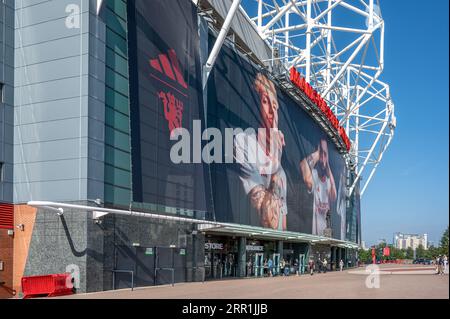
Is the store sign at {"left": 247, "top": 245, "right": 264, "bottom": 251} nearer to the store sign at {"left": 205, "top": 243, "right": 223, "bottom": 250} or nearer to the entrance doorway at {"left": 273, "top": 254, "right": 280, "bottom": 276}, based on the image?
the entrance doorway at {"left": 273, "top": 254, "right": 280, "bottom": 276}

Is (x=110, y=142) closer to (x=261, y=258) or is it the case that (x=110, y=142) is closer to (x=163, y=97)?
(x=163, y=97)

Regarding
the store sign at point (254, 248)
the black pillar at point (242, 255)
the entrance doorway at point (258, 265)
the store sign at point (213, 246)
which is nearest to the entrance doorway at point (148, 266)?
the store sign at point (213, 246)

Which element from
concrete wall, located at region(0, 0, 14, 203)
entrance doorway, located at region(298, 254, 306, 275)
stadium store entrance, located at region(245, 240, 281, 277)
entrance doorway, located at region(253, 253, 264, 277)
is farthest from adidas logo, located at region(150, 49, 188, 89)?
entrance doorway, located at region(298, 254, 306, 275)

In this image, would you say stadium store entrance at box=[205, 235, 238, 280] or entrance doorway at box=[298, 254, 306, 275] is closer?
stadium store entrance at box=[205, 235, 238, 280]

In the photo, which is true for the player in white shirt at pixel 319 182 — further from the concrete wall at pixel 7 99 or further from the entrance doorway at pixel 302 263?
the concrete wall at pixel 7 99

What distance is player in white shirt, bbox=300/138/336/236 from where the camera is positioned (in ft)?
183

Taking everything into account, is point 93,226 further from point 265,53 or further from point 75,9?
point 265,53

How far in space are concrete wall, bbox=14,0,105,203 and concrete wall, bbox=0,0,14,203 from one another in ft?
0.78

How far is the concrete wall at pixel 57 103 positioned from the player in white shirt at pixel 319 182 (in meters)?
31.8

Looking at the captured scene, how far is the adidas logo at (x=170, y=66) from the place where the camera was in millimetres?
27966

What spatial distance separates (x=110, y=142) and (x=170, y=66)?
21.3 ft

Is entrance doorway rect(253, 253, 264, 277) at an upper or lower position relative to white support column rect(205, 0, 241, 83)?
lower

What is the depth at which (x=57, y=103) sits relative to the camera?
79.6 feet
